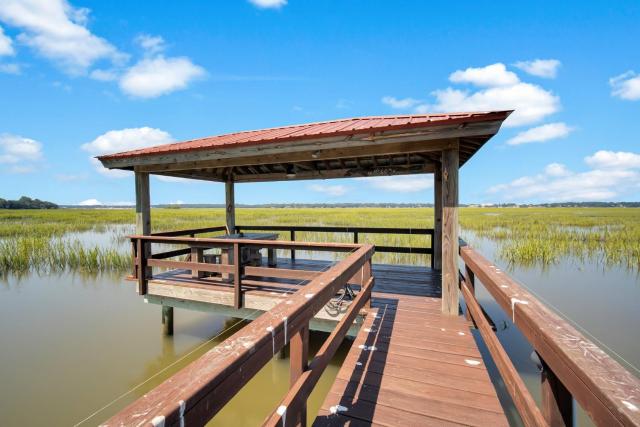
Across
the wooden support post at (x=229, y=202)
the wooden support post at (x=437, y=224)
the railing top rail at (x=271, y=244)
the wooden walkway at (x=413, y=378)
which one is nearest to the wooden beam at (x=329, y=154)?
the railing top rail at (x=271, y=244)

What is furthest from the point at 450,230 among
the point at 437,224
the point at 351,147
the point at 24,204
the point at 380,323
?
the point at 24,204

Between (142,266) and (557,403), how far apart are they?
5703 millimetres

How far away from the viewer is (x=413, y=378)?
2473 mm

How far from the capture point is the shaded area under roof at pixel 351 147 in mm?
3680

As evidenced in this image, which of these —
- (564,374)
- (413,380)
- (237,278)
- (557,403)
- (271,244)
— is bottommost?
(413,380)

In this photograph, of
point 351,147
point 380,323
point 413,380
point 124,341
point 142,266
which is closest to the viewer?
point 413,380

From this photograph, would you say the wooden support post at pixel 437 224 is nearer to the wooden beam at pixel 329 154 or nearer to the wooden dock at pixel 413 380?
the wooden beam at pixel 329 154

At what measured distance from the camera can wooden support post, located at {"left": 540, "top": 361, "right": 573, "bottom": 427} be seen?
4.04ft

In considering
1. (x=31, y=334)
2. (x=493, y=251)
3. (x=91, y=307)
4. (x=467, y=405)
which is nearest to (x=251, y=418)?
(x=467, y=405)

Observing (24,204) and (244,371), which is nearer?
(244,371)

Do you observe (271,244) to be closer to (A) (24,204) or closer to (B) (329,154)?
(B) (329,154)

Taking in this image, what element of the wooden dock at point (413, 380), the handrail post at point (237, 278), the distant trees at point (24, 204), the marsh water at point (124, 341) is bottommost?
the marsh water at point (124, 341)

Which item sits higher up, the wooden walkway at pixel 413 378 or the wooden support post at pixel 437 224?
the wooden support post at pixel 437 224

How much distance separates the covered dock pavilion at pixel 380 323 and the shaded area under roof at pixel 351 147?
2 cm
